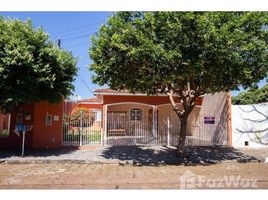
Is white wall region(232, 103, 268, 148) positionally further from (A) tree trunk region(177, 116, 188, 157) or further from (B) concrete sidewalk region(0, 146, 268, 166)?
(A) tree trunk region(177, 116, 188, 157)

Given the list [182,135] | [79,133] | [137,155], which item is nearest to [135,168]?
[137,155]

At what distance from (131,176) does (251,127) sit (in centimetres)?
950

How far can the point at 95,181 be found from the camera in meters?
9.09

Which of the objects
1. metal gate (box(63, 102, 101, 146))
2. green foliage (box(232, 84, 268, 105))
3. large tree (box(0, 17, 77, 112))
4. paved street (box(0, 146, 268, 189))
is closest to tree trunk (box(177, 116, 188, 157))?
paved street (box(0, 146, 268, 189))

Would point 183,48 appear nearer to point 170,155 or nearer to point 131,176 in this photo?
point 131,176

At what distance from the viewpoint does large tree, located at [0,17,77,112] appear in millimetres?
12180

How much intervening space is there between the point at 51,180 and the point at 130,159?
4.70 meters

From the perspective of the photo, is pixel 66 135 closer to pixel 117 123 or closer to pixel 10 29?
pixel 117 123

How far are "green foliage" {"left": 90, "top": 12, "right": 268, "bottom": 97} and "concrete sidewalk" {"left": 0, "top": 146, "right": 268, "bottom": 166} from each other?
3442mm

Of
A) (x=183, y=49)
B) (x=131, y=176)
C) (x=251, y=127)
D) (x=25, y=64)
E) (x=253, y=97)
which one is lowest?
(x=131, y=176)

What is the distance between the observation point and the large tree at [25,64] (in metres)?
12.2

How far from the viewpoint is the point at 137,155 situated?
46.4 feet

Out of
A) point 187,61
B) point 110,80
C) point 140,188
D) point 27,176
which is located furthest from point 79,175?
point 187,61

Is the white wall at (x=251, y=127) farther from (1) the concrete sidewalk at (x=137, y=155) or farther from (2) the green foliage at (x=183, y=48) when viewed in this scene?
(2) the green foliage at (x=183, y=48)
